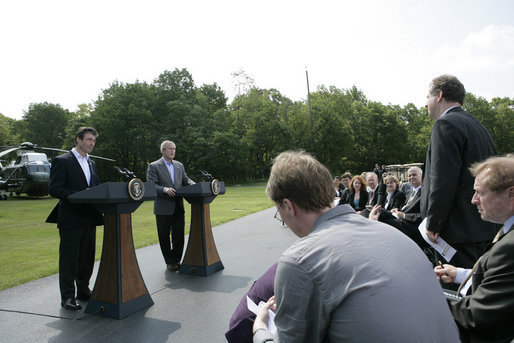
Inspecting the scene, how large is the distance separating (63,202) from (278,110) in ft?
163

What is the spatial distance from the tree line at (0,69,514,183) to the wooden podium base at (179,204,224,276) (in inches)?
1355

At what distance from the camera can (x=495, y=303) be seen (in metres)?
1.47

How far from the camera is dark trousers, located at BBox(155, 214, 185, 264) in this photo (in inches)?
225

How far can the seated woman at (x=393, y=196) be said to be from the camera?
19.8ft

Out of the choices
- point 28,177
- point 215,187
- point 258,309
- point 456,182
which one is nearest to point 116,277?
point 215,187

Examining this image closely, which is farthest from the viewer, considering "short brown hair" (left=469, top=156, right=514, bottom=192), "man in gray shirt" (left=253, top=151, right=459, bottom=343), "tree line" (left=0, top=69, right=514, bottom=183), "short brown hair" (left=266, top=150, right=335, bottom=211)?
"tree line" (left=0, top=69, right=514, bottom=183)

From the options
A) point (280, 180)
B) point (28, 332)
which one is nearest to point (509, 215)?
point (280, 180)

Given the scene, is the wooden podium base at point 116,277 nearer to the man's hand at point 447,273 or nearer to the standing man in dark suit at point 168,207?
the standing man in dark suit at point 168,207

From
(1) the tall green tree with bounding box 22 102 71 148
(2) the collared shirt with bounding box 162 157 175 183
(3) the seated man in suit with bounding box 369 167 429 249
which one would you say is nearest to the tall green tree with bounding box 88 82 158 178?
(1) the tall green tree with bounding box 22 102 71 148

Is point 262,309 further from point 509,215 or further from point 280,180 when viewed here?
point 509,215

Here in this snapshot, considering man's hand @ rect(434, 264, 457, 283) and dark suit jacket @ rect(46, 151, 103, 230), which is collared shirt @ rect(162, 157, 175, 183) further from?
man's hand @ rect(434, 264, 457, 283)

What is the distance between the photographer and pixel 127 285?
393 cm

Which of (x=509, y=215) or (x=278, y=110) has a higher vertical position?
(x=278, y=110)

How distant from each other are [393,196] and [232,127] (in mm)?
45988
